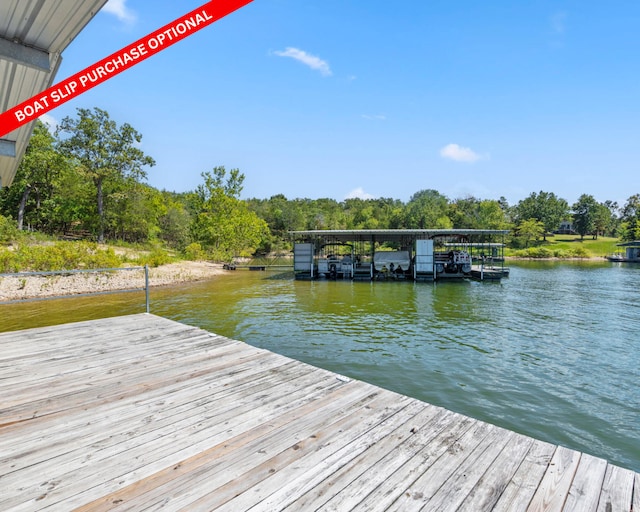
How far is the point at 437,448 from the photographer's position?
8.69 ft

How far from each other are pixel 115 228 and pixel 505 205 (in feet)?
287

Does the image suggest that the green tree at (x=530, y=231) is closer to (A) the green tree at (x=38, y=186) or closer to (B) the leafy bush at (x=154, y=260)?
(B) the leafy bush at (x=154, y=260)

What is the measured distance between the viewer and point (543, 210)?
237ft

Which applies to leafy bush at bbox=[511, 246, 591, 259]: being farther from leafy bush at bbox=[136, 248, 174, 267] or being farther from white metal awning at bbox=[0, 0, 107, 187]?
white metal awning at bbox=[0, 0, 107, 187]

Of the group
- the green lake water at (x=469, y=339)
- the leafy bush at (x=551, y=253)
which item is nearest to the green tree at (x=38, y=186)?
the green lake water at (x=469, y=339)

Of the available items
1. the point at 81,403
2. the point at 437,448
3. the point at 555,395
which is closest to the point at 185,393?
the point at 81,403

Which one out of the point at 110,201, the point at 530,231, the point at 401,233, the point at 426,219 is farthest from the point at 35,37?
Result: the point at 530,231

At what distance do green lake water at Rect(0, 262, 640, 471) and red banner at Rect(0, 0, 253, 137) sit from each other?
6.09 metres

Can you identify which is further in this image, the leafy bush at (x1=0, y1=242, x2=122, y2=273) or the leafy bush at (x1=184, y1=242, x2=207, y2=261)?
the leafy bush at (x1=184, y1=242, x2=207, y2=261)

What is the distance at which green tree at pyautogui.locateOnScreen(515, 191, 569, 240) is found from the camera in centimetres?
7187

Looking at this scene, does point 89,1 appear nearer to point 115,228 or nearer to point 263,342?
point 263,342

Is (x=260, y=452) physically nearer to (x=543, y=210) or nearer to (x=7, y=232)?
(x=7, y=232)

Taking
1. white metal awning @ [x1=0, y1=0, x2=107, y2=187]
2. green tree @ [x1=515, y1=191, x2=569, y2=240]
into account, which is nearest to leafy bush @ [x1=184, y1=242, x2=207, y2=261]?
white metal awning @ [x1=0, y1=0, x2=107, y2=187]

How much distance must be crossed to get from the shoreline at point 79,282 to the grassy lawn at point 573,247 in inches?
2013
